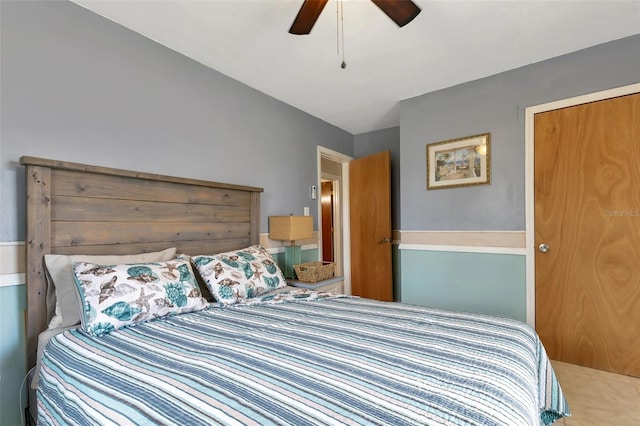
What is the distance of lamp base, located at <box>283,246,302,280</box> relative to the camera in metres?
2.94

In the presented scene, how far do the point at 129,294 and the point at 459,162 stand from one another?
9.08ft

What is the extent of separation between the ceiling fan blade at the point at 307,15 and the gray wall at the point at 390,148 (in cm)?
246

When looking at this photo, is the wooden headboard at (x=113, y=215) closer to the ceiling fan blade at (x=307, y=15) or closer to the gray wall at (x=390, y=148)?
the ceiling fan blade at (x=307, y=15)

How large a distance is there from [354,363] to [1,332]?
5.63 ft

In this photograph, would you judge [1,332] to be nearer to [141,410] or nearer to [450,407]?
[141,410]

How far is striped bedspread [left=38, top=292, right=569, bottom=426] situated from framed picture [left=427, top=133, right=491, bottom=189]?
A: 1590 millimetres

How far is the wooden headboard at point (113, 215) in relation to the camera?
1.46m

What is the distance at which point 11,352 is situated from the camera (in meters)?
1.46

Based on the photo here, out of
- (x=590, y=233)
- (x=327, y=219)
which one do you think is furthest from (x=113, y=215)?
(x=327, y=219)

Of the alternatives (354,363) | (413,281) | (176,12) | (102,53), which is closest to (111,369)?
(354,363)

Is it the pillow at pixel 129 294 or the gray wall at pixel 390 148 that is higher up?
the gray wall at pixel 390 148

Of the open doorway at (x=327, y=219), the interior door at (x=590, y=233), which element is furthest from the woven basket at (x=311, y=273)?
the open doorway at (x=327, y=219)

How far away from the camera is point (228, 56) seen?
2.26 metres

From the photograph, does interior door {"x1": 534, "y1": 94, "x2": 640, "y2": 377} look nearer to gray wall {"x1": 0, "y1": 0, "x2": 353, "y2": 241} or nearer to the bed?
the bed
